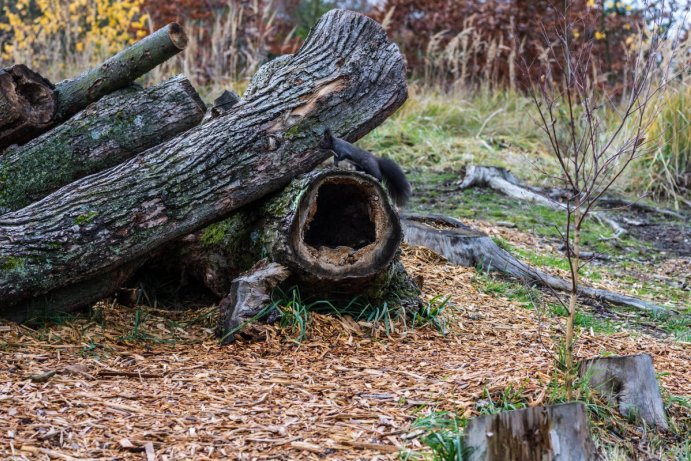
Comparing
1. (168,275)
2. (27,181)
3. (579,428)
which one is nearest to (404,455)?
(579,428)

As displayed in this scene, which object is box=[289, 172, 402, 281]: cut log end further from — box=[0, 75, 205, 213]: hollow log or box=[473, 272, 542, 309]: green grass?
box=[473, 272, 542, 309]: green grass

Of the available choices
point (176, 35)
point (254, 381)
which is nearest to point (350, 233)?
point (254, 381)

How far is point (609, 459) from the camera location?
9.00 ft

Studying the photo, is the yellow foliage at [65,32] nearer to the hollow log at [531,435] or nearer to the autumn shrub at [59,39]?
the autumn shrub at [59,39]

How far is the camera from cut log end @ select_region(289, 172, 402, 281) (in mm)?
4012

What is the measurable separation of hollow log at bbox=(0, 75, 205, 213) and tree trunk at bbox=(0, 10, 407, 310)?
1.19 feet

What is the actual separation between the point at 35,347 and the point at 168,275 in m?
1.05

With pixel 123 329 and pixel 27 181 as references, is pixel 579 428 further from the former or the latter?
pixel 27 181

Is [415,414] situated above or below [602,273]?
above

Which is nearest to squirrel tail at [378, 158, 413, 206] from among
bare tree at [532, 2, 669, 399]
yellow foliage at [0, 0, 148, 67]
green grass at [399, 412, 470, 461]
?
bare tree at [532, 2, 669, 399]

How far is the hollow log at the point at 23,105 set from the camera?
4305 millimetres

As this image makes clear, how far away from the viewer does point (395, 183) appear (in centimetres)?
573

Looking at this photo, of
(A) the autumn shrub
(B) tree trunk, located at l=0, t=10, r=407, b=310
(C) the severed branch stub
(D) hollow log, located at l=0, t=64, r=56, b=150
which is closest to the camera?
(B) tree trunk, located at l=0, t=10, r=407, b=310

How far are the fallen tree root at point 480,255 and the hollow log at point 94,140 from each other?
2.02 m
